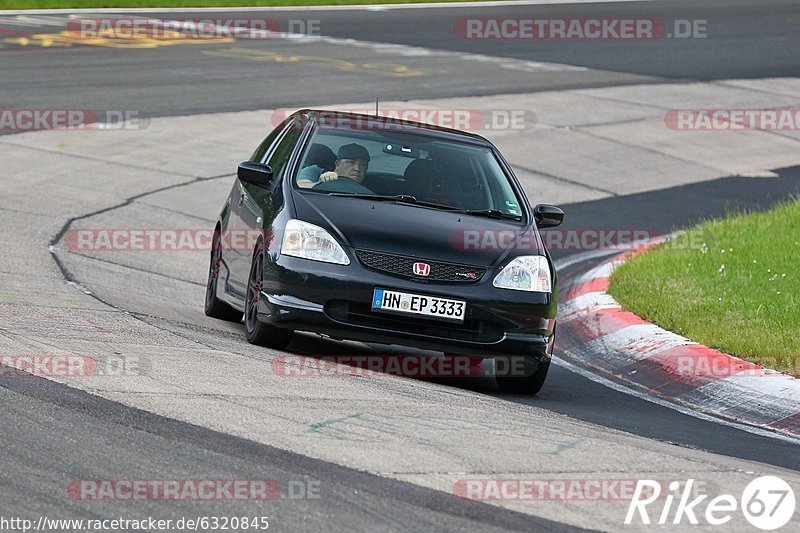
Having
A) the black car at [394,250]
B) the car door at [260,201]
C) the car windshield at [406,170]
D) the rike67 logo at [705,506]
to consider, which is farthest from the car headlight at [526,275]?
the rike67 logo at [705,506]

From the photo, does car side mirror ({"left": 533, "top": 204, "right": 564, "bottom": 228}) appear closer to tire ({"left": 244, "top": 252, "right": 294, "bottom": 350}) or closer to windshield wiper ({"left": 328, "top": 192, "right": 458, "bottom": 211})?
windshield wiper ({"left": 328, "top": 192, "right": 458, "bottom": 211})

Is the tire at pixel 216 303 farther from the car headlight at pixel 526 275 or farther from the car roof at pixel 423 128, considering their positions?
the car headlight at pixel 526 275

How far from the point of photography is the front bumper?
27.2 ft

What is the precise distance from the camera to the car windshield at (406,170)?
9258 mm

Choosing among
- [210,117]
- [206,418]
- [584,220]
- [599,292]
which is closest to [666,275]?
[599,292]

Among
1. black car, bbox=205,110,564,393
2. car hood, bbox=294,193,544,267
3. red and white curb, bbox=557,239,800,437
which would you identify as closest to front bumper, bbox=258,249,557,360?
black car, bbox=205,110,564,393

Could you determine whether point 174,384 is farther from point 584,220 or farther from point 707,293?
point 584,220

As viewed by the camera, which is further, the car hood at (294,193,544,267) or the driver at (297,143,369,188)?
the driver at (297,143,369,188)

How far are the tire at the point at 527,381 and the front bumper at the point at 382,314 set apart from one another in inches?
9.8

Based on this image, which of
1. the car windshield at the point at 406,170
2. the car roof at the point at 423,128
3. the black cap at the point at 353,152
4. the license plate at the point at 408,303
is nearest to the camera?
the license plate at the point at 408,303

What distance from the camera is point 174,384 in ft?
23.1

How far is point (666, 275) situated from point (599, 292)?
0.59 m

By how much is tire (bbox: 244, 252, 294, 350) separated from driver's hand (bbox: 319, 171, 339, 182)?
683 mm

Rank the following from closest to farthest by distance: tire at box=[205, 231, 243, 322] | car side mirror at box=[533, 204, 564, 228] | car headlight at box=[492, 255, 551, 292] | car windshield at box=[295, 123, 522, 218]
A: car headlight at box=[492, 255, 551, 292] → car windshield at box=[295, 123, 522, 218] → car side mirror at box=[533, 204, 564, 228] → tire at box=[205, 231, 243, 322]
